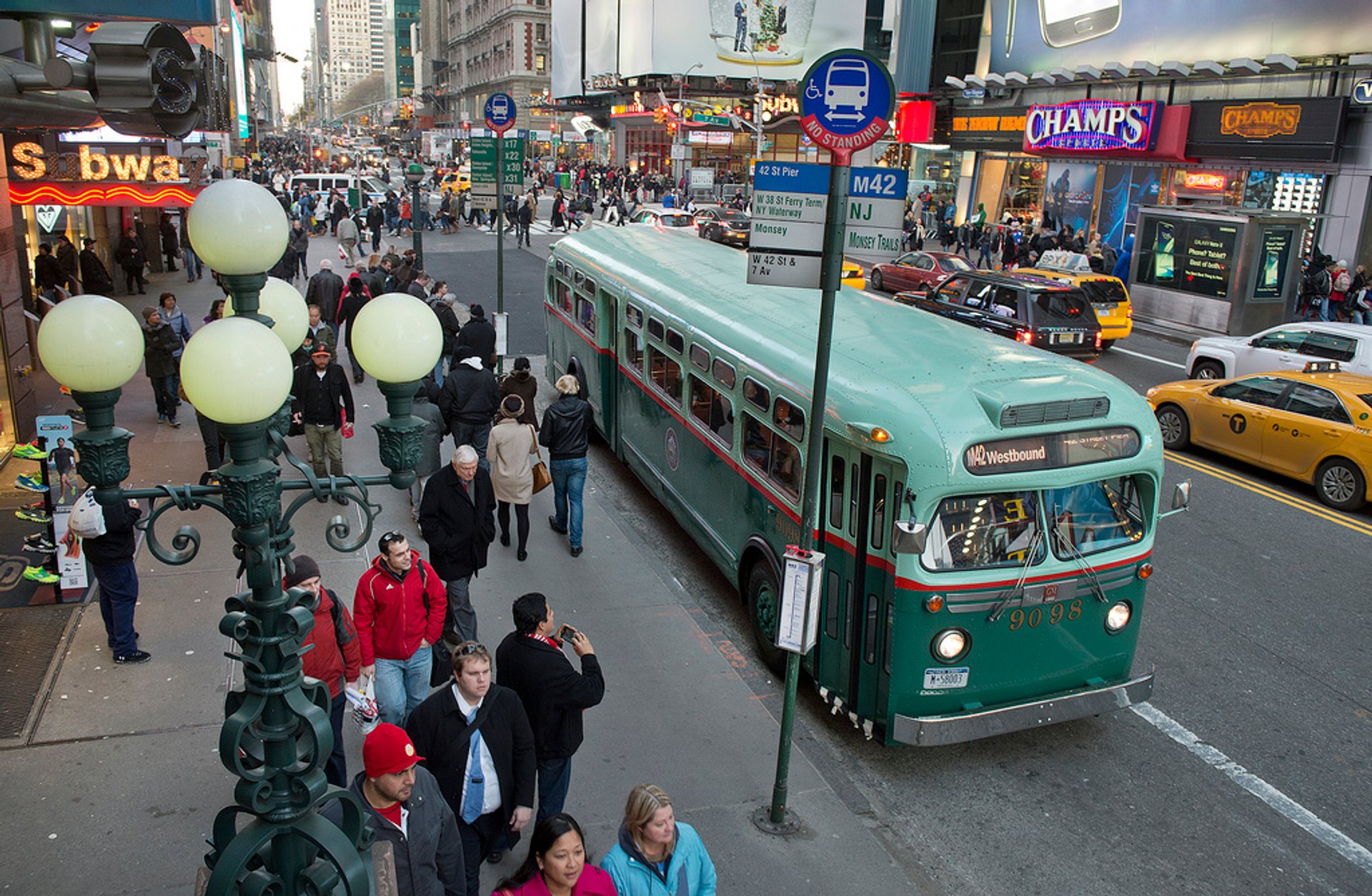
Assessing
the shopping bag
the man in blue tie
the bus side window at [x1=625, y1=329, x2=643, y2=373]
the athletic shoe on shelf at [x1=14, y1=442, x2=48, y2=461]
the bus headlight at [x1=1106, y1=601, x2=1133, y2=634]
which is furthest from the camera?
the bus side window at [x1=625, y1=329, x2=643, y2=373]

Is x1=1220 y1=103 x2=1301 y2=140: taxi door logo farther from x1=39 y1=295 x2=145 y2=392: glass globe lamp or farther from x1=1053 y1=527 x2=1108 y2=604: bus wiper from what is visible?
x1=39 y1=295 x2=145 y2=392: glass globe lamp

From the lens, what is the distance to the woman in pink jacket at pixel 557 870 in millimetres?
4051

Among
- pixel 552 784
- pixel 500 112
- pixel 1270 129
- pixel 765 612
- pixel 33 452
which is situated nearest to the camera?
pixel 552 784

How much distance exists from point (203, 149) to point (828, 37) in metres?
67.3

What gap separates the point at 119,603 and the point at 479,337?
6.71 meters

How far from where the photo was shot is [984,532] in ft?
22.1

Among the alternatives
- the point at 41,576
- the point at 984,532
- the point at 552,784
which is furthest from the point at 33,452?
the point at 984,532

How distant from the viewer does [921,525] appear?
5.96m

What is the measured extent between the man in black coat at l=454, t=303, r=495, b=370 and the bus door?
768 cm

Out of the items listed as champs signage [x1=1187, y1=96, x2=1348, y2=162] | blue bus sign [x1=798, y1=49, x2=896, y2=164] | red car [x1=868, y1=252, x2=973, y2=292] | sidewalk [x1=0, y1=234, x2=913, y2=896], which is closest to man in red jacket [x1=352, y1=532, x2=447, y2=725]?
sidewalk [x1=0, y1=234, x2=913, y2=896]

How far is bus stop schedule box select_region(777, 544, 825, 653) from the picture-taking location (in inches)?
235

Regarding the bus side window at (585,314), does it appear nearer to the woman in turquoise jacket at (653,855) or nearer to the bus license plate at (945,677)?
the bus license plate at (945,677)

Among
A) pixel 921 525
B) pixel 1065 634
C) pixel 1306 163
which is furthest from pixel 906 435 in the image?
pixel 1306 163

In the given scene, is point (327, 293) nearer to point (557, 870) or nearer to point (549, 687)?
point (549, 687)
